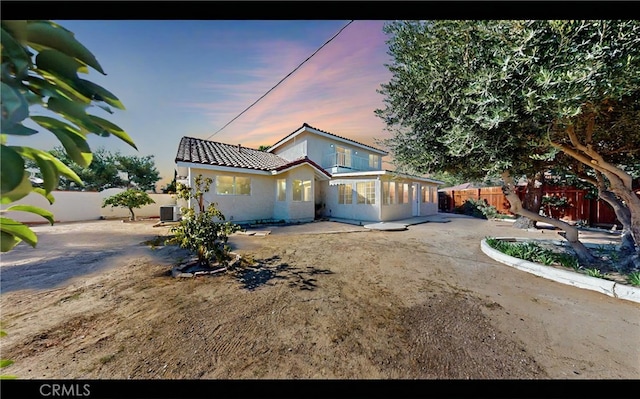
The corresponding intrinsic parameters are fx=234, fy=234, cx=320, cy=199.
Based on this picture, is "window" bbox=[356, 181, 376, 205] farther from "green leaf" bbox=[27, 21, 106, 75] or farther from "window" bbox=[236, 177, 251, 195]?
"green leaf" bbox=[27, 21, 106, 75]

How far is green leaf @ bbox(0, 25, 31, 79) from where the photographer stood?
0.82 meters

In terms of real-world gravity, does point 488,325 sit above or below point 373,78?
below

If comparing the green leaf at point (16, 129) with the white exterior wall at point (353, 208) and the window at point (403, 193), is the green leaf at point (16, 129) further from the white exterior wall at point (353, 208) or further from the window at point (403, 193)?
the window at point (403, 193)

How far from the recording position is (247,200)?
10.8m

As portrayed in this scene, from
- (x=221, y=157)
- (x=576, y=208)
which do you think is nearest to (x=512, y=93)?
(x=221, y=157)

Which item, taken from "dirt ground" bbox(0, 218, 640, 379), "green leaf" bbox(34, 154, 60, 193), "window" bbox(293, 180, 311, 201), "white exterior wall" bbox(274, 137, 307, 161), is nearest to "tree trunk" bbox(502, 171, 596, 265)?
"dirt ground" bbox(0, 218, 640, 379)

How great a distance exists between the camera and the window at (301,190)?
11.6 meters

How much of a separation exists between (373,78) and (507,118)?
211 centimetres

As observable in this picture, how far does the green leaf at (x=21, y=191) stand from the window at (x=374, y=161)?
19.4 metres

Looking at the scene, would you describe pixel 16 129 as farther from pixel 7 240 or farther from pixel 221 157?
pixel 221 157

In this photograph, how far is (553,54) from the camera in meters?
2.92

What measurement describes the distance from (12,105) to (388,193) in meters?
12.3

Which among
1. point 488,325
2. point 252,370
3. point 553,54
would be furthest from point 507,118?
point 252,370

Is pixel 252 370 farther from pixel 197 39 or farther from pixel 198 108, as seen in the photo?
pixel 198 108
